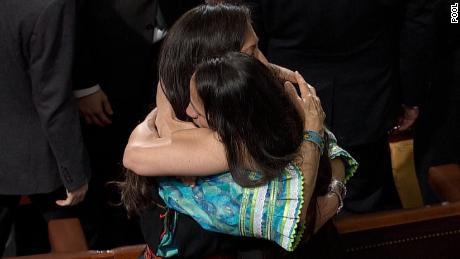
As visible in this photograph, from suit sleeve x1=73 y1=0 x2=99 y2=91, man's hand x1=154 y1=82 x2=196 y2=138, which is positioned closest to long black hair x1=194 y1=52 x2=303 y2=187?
man's hand x1=154 y1=82 x2=196 y2=138

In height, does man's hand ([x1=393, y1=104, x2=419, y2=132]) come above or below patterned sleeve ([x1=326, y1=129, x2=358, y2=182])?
below

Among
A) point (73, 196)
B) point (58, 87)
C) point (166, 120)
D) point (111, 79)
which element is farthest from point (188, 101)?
point (111, 79)

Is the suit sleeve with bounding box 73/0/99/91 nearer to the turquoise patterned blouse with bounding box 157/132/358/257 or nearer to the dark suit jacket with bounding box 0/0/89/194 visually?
the dark suit jacket with bounding box 0/0/89/194

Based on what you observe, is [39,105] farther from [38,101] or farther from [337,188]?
[337,188]

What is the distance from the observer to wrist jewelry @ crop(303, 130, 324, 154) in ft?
4.71

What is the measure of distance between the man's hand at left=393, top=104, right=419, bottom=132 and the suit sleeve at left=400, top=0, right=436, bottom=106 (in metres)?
0.06

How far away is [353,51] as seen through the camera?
254 centimetres

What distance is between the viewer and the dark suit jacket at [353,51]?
7.95ft

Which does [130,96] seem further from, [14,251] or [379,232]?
[379,232]

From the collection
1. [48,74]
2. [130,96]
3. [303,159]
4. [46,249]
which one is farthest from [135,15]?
[303,159]

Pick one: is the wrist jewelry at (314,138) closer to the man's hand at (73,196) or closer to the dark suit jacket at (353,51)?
the dark suit jacket at (353,51)

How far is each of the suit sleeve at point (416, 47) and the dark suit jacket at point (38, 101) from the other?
3.71ft

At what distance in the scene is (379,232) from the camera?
1.89 meters

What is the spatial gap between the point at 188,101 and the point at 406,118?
1565 millimetres
